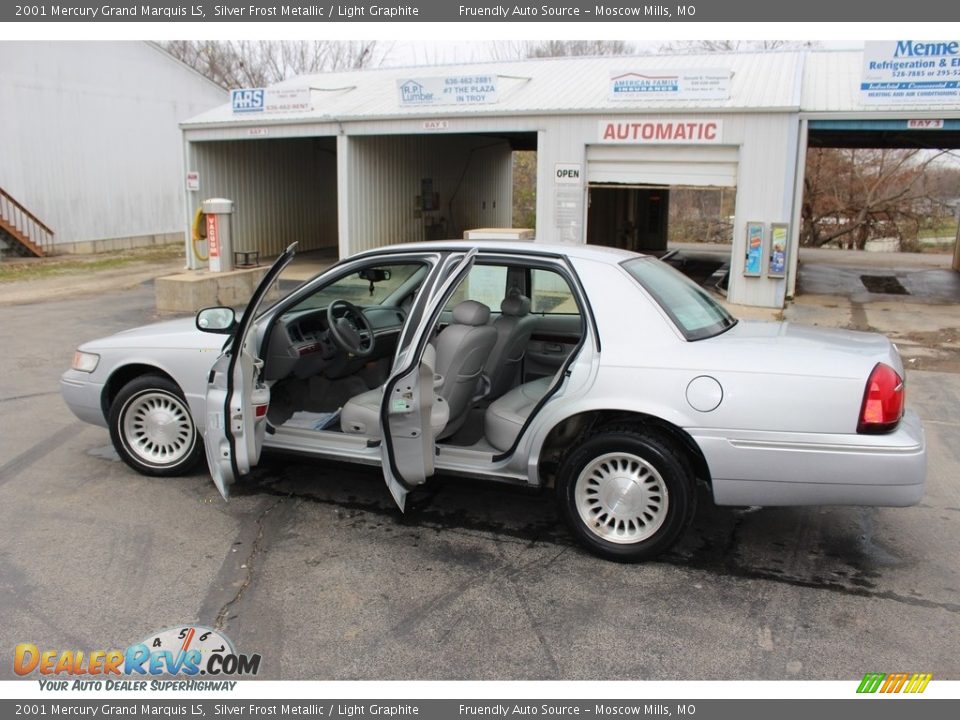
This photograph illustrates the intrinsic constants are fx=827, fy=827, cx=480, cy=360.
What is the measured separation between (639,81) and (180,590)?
12880 mm

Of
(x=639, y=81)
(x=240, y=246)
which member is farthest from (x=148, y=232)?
(x=639, y=81)

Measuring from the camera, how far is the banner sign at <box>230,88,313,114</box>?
58.9 ft

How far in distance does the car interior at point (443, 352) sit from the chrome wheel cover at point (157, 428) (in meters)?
0.61

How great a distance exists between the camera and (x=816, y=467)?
3953 mm

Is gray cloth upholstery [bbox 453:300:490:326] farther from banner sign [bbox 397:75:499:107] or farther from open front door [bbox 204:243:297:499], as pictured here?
banner sign [bbox 397:75:499:107]

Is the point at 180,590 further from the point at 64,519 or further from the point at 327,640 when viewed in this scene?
the point at 64,519

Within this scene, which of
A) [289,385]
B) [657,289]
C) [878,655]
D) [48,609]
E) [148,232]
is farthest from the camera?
[148,232]

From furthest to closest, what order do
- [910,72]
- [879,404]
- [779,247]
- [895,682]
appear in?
[779,247], [910,72], [879,404], [895,682]

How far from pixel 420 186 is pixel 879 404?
65.1 ft

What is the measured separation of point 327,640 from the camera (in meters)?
3.59

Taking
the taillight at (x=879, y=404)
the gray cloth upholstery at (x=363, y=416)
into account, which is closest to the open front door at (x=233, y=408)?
the gray cloth upholstery at (x=363, y=416)

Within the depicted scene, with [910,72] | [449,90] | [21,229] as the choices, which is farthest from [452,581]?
[21,229]

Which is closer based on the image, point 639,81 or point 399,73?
point 639,81

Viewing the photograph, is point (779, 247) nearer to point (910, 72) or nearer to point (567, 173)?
point (910, 72)
